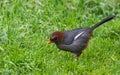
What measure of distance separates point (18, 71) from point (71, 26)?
1899mm

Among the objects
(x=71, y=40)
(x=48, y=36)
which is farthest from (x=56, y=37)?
(x=48, y=36)

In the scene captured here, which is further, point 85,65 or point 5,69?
point 85,65

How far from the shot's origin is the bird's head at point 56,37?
6.66 meters

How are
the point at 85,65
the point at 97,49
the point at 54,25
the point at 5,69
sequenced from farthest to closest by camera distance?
1. the point at 54,25
2. the point at 97,49
3. the point at 85,65
4. the point at 5,69

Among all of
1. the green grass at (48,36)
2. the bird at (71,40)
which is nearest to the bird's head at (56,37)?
the bird at (71,40)

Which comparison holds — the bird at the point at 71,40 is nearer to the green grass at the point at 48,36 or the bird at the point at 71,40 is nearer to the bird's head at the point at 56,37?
the bird's head at the point at 56,37

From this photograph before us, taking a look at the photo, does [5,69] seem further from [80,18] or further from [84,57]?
[80,18]

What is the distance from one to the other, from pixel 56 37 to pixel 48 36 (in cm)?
69

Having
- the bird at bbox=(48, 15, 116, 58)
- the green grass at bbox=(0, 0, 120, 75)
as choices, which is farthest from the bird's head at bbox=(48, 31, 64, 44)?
the green grass at bbox=(0, 0, 120, 75)

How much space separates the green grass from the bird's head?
0.23m

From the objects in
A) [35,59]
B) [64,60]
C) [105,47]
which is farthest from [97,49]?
[35,59]

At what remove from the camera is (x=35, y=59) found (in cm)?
641

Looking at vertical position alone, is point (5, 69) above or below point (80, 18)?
above

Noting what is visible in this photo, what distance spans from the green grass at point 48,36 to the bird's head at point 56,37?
0.23 m
